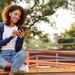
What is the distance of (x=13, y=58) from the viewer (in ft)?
12.2

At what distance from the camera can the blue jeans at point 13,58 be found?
3.61 metres

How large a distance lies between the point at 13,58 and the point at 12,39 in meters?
0.19

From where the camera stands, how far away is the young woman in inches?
143

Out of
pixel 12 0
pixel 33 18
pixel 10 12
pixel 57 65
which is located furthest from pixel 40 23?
pixel 10 12

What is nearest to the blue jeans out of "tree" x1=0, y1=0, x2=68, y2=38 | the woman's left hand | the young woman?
the young woman

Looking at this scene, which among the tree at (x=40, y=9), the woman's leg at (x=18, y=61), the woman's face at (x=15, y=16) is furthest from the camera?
the tree at (x=40, y=9)

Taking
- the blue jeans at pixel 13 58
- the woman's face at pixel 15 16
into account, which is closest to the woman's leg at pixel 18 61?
the blue jeans at pixel 13 58

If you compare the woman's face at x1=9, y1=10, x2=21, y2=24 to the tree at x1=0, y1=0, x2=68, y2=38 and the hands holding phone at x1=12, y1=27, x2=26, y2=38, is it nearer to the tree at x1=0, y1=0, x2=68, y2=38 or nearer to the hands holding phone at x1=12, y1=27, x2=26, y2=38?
the hands holding phone at x1=12, y1=27, x2=26, y2=38

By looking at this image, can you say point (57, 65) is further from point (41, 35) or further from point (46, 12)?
point (41, 35)

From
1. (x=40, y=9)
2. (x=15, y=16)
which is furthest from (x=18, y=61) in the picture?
A: (x=40, y=9)

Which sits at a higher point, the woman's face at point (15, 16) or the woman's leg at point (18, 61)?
the woman's face at point (15, 16)

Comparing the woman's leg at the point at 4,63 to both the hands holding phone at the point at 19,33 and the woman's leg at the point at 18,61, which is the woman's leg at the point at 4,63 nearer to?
the woman's leg at the point at 18,61

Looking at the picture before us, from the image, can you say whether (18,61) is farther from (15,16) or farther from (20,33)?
(15,16)

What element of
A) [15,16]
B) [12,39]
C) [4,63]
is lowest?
[4,63]
